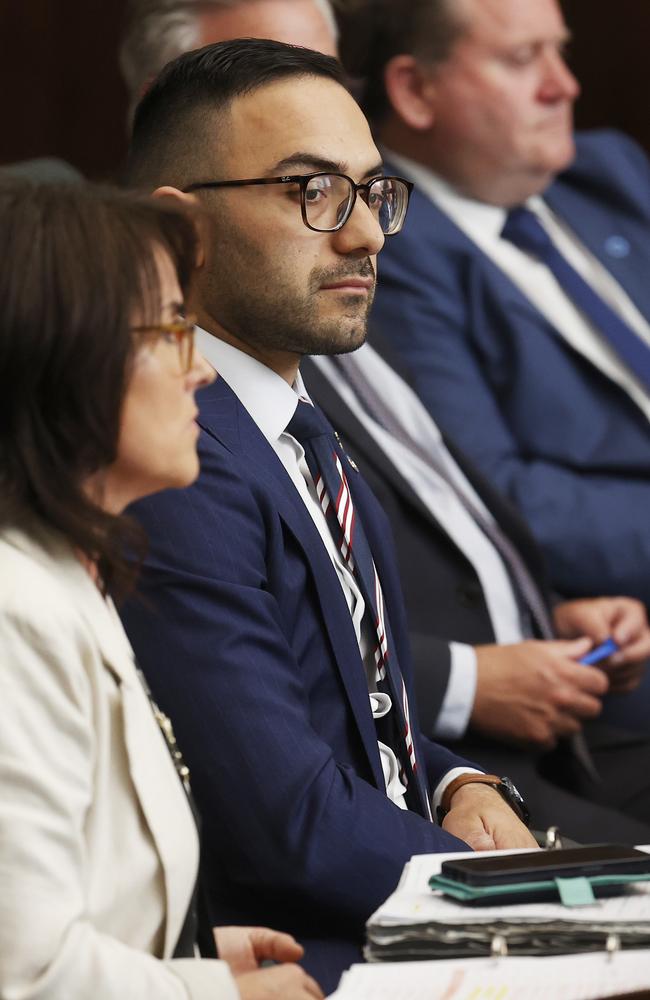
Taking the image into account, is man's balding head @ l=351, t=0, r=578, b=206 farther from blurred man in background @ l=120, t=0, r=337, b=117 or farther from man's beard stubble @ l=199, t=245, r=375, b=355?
man's beard stubble @ l=199, t=245, r=375, b=355

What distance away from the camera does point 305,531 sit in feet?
5.23

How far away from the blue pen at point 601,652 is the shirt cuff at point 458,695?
0.25 metres

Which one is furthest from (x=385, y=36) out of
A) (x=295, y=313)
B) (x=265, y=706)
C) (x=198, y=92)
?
(x=265, y=706)

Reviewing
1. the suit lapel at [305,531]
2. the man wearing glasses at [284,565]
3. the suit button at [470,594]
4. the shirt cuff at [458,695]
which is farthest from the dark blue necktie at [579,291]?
the suit lapel at [305,531]

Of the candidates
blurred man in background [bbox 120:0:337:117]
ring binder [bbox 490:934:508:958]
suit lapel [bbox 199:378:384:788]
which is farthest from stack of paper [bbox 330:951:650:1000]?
blurred man in background [bbox 120:0:337:117]

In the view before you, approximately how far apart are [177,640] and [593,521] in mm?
1284

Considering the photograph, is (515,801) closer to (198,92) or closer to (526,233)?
(198,92)

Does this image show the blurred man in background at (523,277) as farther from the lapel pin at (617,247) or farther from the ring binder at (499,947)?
the ring binder at (499,947)

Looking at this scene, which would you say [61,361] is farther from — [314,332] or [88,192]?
[314,332]

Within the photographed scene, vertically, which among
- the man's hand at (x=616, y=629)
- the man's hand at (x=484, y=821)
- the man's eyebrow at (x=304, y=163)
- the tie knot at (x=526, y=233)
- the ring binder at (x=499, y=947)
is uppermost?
the man's eyebrow at (x=304, y=163)

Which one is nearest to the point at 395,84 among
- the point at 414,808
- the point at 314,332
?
the point at 314,332

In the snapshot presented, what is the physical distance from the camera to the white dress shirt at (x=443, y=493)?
2242mm

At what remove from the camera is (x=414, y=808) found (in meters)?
1.69

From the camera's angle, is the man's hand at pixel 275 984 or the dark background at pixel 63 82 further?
the dark background at pixel 63 82
